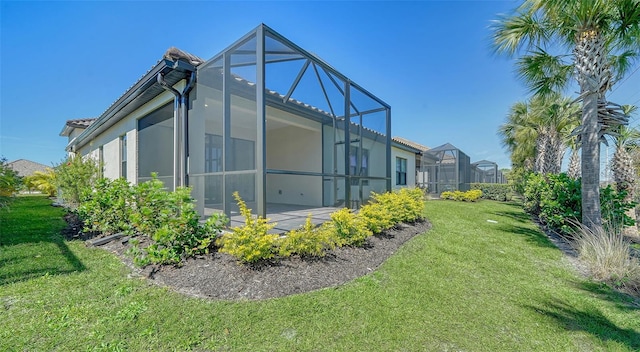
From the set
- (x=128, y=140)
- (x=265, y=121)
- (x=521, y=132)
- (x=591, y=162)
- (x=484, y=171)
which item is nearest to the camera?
(x=265, y=121)

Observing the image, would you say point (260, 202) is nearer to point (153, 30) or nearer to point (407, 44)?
point (153, 30)

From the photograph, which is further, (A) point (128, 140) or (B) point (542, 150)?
(B) point (542, 150)

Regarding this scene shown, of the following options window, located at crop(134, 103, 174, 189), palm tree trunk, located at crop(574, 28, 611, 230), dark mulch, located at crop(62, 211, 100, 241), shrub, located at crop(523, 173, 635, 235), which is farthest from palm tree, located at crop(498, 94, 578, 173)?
dark mulch, located at crop(62, 211, 100, 241)

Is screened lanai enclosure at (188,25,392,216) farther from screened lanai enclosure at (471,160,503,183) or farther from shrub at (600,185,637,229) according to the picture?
screened lanai enclosure at (471,160,503,183)

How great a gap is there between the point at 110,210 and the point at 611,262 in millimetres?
9378

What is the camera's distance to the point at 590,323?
271 cm

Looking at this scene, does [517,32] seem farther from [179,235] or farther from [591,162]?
[179,235]

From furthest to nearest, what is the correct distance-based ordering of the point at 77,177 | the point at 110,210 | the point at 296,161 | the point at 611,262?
the point at 296,161 → the point at 77,177 → the point at 110,210 → the point at 611,262

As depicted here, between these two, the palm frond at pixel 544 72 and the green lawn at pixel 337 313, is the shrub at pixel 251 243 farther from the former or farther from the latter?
the palm frond at pixel 544 72

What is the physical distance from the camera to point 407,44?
942cm

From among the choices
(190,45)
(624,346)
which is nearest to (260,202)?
(624,346)

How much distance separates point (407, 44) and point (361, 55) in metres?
2.03

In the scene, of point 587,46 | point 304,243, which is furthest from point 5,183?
point 587,46

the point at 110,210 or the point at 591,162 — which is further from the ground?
the point at 591,162
